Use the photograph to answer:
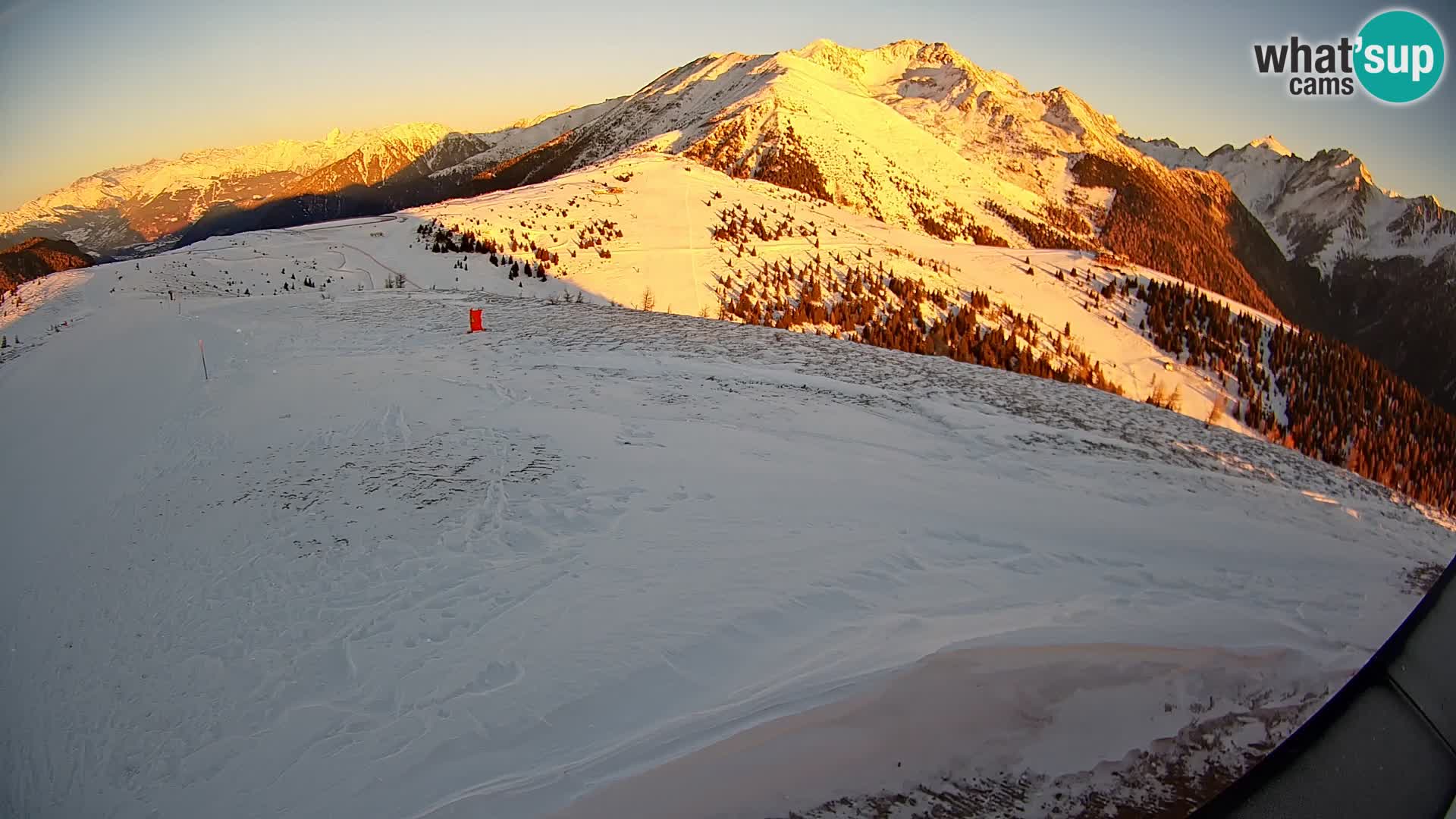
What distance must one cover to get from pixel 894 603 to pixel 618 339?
829 cm

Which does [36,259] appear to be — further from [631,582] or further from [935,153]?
[935,153]

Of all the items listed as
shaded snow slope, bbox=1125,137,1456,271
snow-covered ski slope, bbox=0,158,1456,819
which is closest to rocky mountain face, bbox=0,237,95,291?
snow-covered ski slope, bbox=0,158,1456,819

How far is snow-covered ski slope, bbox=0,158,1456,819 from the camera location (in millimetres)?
3000

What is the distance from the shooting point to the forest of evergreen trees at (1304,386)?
18.9 meters

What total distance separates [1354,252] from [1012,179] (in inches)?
4224

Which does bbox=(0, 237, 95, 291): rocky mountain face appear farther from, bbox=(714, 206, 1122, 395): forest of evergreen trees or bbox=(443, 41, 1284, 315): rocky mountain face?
bbox=(443, 41, 1284, 315): rocky mountain face

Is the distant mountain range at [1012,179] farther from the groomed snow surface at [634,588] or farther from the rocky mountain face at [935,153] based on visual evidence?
the groomed snow surface at [634,588]

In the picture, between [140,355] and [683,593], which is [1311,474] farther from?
[140,355]

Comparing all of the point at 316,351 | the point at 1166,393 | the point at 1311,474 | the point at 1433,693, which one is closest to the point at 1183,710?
the point at 1433,693

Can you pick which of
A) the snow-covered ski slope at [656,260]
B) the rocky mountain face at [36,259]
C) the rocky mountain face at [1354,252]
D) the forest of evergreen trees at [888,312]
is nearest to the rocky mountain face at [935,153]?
the rocky mountain face at [1354,252]

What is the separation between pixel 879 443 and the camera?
729 cm

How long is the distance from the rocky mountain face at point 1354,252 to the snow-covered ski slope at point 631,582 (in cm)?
9539

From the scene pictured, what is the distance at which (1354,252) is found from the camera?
14988 cm

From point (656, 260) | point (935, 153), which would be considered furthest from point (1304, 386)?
point (935, 153)
